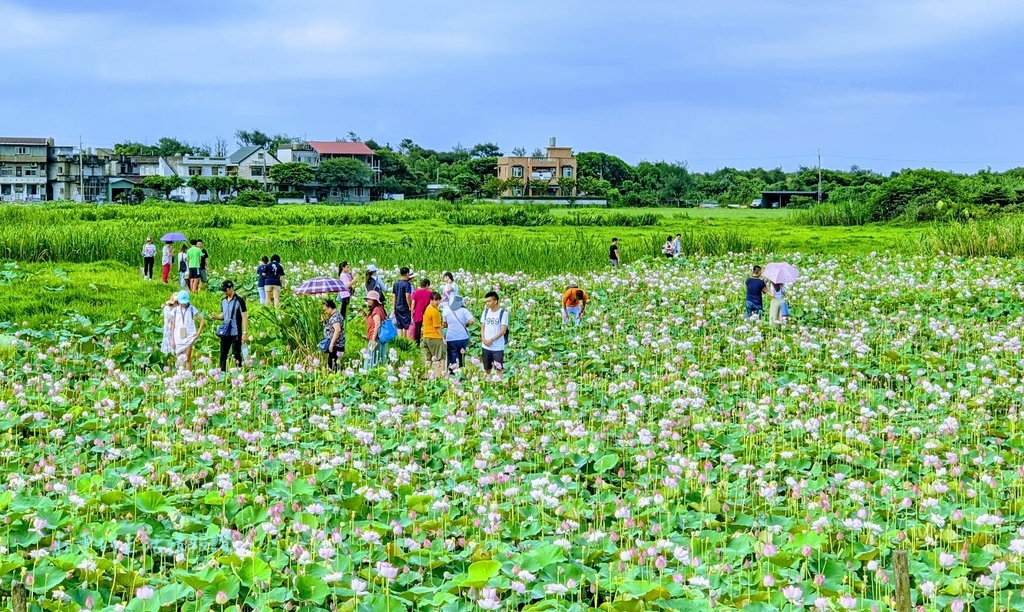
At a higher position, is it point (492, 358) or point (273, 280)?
point (273, 280)

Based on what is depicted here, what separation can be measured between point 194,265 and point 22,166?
264 feet

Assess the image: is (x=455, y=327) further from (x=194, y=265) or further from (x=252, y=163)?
(x=252, y=163)

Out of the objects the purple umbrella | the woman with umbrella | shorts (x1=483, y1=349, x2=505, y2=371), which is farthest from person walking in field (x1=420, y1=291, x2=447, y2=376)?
the woman with umbrella

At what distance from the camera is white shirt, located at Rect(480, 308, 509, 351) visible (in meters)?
14.0

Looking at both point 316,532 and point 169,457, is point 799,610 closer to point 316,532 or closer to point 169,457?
point 316,532

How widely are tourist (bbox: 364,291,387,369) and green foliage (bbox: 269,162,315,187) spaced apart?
81.5 m

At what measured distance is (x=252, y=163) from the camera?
9912cm

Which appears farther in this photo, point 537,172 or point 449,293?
point 537,172

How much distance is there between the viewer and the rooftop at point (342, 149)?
10381 cm

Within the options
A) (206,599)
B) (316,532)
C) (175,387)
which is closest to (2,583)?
(206,599)

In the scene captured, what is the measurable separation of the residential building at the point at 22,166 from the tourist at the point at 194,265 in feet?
256

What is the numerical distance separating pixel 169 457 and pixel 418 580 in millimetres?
3740

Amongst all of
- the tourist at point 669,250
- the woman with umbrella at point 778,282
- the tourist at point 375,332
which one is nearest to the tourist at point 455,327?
the tourist at point 375,332

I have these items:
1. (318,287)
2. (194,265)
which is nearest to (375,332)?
(318,287)
